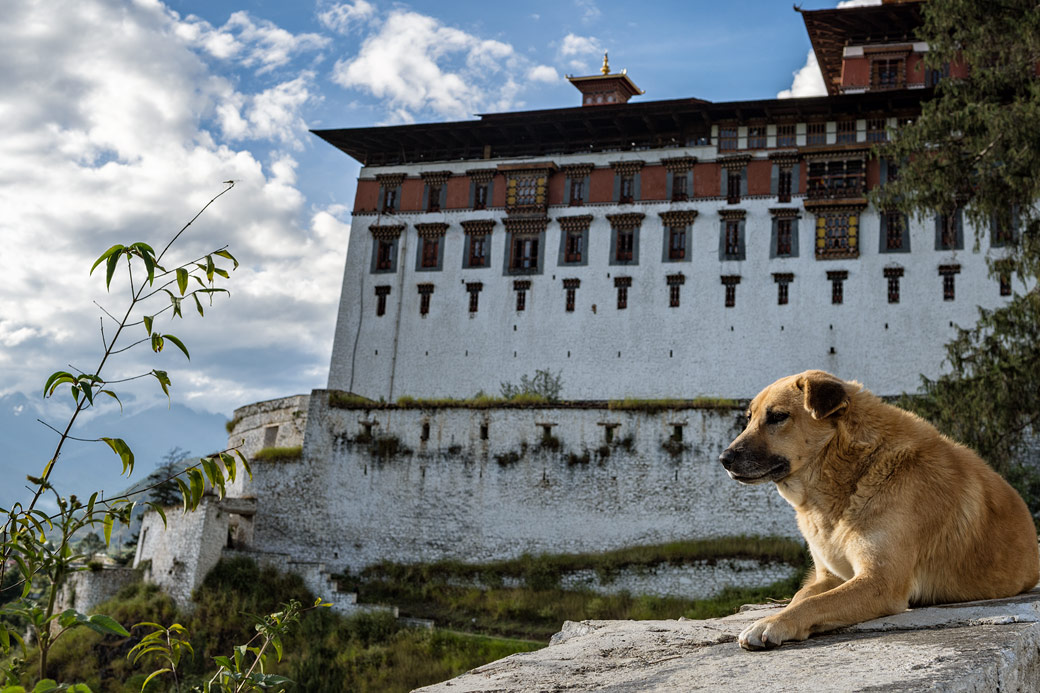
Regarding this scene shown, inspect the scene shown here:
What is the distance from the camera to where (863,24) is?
1657 inches

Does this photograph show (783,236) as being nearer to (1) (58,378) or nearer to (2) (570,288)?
(2) (570,288)

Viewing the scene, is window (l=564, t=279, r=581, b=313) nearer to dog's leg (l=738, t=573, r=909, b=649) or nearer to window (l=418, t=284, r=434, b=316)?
window (l=418, t=284, r=434, b=316)

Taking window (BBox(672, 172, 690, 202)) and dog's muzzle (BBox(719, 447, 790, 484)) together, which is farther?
window (BBox(672, 172, 690, 202))

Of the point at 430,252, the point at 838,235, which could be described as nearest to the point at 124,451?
the point at 838,235

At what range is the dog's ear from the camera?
4785 mm

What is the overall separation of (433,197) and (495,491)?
17.1m

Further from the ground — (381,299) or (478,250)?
(478,250)

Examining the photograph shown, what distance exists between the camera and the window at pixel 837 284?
3916 centimetres

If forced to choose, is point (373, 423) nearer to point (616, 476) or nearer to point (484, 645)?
point (616, 476)

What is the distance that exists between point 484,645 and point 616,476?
8897mm

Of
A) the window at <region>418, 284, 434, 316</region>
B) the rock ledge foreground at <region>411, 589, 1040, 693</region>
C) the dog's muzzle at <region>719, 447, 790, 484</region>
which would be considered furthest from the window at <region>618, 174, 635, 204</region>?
the dog's muzzle at <region>719, 447, 790, 484</region>

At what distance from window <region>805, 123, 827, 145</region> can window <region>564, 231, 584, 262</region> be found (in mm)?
10122

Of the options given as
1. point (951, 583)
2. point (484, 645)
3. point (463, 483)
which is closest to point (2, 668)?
point (951, 583)

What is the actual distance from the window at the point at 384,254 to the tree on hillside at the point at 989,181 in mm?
28179
